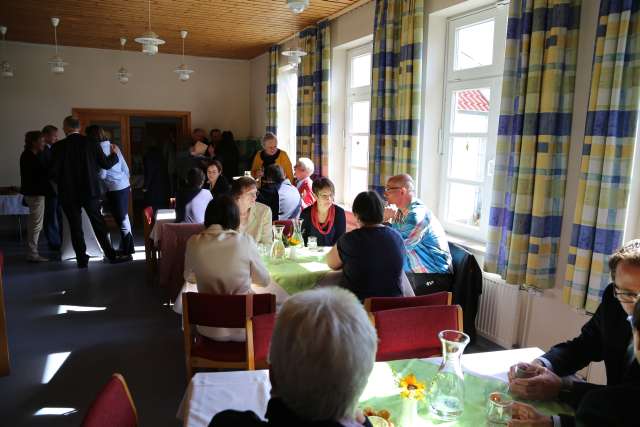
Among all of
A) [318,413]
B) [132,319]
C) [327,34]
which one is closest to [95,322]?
[132,319]

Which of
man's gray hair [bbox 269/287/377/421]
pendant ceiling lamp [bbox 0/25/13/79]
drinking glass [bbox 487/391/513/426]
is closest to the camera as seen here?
man's gray hair [bbox 269/287/377/421]

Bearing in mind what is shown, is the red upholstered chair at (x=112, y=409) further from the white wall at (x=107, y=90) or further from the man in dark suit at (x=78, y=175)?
the white wall at (x=107, y=90)

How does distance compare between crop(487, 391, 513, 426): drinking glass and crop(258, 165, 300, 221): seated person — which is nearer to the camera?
crop(487, 391, 513, 426): drinking glass

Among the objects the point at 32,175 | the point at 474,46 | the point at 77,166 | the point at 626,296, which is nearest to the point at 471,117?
the point at 474,46

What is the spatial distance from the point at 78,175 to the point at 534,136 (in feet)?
16.3

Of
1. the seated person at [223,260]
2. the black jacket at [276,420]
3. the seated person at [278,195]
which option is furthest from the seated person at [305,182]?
the black jacket at [276,420]

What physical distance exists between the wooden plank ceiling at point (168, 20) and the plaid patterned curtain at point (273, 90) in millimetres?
184

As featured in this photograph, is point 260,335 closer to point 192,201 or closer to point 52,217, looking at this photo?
point 192,201

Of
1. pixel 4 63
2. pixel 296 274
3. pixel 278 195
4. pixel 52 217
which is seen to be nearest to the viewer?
pixel 296 274

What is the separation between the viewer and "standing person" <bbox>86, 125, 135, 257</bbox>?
5.68 m

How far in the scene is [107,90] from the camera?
8.25 m

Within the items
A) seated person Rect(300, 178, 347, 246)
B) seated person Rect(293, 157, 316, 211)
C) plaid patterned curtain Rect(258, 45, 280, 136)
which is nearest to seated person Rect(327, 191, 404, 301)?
seated person Rect(300, 178, 347, 246)

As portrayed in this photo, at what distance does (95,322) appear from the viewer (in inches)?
161

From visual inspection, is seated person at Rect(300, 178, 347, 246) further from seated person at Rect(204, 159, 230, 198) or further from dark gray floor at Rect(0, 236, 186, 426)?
seated person at Rect(204, 159, 230, 198)
